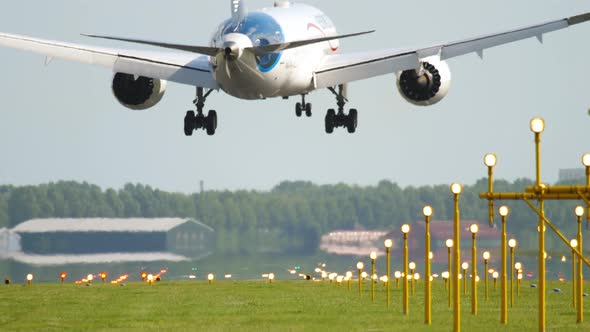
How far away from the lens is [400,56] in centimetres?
8944

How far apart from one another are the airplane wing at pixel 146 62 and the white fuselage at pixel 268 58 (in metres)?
3.03

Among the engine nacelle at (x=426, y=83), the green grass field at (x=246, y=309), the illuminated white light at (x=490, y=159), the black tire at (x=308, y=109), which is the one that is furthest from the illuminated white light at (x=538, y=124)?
the black tire at (x=308, y=109)

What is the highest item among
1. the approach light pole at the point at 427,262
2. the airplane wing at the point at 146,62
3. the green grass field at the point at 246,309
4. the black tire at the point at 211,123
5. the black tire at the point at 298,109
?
the airplane wing at the point at 146,62

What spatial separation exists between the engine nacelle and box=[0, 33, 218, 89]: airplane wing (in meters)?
10.8

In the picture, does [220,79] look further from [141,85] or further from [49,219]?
[49,219]

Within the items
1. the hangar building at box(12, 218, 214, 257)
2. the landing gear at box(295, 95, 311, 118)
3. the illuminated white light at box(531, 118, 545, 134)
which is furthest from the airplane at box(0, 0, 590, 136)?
the hangar building at box(12, 218, 214, 257)

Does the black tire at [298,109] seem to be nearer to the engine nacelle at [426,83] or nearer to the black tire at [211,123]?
the black tire at [211,123]

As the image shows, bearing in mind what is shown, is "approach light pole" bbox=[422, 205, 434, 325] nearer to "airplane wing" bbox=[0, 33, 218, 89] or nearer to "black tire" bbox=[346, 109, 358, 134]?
"black tire" bbox=[346, 109, 358, 134]

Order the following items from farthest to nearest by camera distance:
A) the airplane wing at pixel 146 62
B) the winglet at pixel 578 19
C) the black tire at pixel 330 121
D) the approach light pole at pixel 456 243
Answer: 1. the black tire at pixel 330 121
2. the airplane wing at pixel 146 62
3. the winglet at pixel 578 19
4. the approach light pole at pixel 456 243

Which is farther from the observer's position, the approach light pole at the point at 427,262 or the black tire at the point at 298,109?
the black tire at the point at 298,109

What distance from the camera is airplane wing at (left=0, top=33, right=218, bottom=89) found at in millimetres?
88750

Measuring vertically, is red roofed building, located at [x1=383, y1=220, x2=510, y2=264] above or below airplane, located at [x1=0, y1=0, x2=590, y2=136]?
below

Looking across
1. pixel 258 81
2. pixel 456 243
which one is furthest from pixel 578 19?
pixel 258 81

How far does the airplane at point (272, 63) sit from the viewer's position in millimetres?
84688
